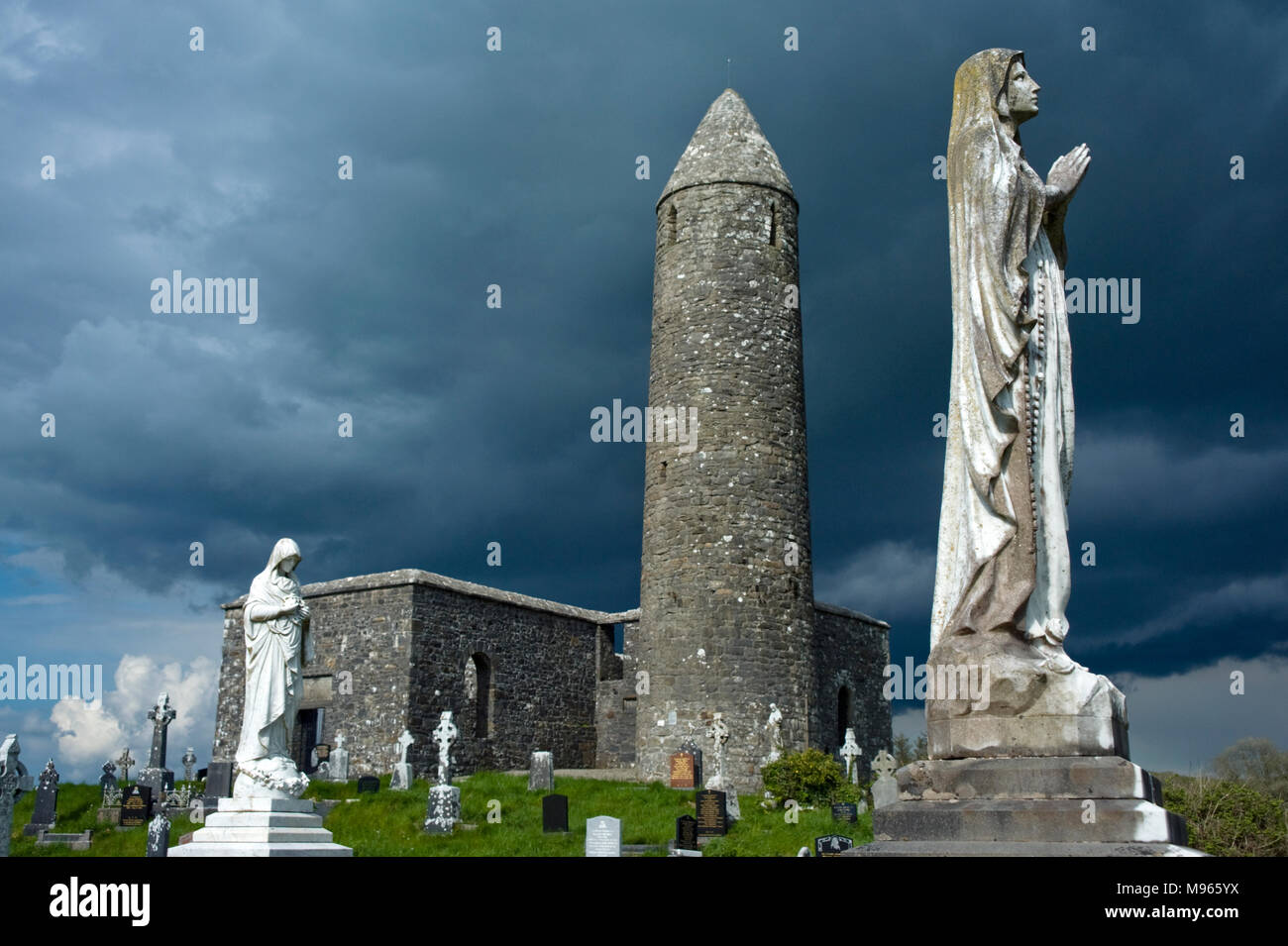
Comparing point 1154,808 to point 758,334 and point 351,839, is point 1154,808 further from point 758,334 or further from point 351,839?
point 758,334

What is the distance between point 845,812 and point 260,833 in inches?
455

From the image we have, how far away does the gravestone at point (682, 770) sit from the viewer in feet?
68.2

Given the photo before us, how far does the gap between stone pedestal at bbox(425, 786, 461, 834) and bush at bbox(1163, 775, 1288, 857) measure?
978cm

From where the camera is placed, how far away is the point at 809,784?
19609 mm

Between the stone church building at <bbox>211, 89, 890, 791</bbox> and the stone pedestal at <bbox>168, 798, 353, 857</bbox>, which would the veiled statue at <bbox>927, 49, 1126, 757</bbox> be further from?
the stone church building at <bbox>211, 89, 890, 791</bbox>

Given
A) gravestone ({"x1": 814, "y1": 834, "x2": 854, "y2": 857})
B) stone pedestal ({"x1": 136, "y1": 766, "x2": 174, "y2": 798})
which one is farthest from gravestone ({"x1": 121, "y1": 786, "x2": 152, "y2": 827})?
gravestone ({"x1": 814, "y1": 834, "x2": 854, "y2": 857})

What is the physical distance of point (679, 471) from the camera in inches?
918

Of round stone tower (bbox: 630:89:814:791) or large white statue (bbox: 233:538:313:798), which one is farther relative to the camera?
round stone tower (bbox: 630:89:814:791)

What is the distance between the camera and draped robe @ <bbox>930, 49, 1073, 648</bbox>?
4496 millimetres

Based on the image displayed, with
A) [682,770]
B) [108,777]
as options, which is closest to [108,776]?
[108,777]

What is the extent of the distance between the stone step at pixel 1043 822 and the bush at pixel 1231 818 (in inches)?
354
